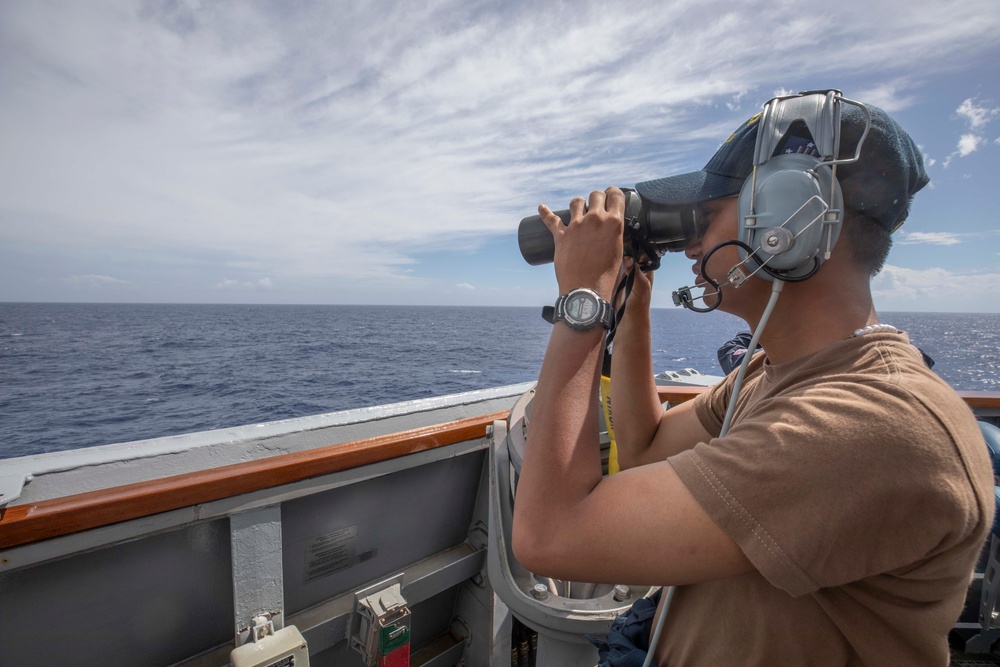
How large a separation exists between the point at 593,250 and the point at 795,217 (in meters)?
0.29

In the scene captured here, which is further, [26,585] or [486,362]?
[486,362]

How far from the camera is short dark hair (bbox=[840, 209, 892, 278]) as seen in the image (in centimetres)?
77

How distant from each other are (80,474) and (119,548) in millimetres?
200

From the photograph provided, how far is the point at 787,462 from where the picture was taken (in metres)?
0.58

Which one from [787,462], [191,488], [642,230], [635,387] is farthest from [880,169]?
[191,488]

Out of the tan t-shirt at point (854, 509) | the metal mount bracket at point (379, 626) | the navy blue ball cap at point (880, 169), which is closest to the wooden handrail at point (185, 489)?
the metal mount bracket at point (379, 626)

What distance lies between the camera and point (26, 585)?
111 cm

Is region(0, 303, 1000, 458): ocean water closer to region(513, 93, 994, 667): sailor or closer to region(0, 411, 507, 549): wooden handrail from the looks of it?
region(0, 411, 507, 549): wooden handrail

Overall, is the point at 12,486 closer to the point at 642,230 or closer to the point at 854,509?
the point at 642,230

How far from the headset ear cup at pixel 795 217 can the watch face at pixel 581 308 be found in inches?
9.8

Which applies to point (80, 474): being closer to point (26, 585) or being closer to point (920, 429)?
point (26, 585)

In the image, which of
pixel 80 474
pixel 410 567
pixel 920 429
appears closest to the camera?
pixel 920 429

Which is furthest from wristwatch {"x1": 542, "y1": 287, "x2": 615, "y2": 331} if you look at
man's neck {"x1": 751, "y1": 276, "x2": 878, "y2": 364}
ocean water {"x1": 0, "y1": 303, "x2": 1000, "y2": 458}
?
ocean water {"x1": 0, "y1": 303, "x2": 1000, "y2": 458}

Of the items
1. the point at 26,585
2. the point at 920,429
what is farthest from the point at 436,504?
the point at 920,429
